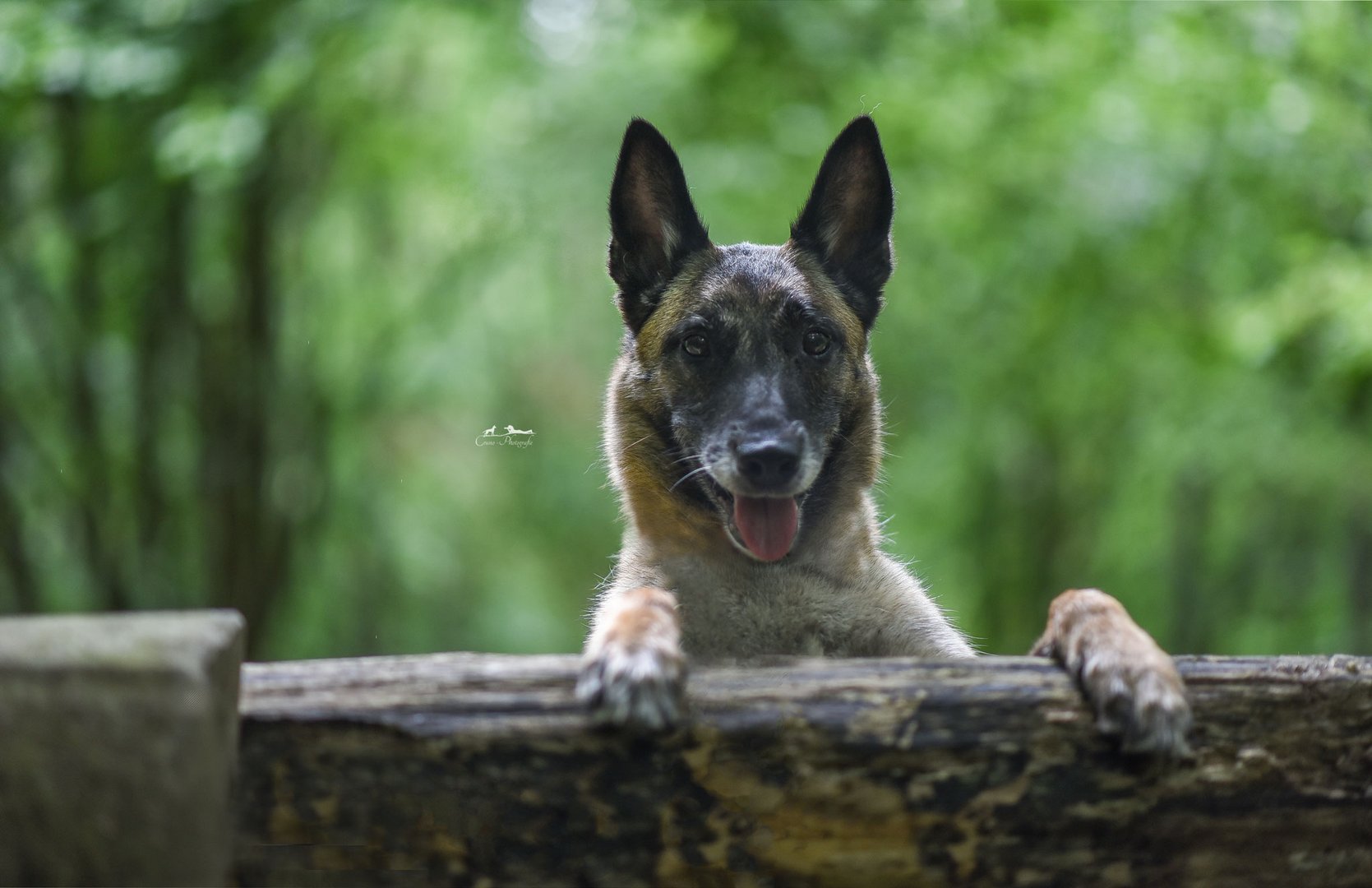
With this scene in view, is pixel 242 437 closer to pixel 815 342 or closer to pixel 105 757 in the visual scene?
pixel 815 342

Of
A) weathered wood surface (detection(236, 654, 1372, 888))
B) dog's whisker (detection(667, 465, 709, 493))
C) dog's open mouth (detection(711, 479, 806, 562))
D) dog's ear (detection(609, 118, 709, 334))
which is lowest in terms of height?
weathered wood surface (detection(236, 654, 1372, 888))

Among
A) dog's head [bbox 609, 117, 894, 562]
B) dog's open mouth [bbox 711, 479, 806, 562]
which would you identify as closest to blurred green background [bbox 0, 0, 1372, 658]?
dog's head [bbox 609, 117, 894, 562]

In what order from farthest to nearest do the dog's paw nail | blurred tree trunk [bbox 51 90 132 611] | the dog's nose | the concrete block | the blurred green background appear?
blurred tree trunk [bbox 51 90 132 611], the blurred green background, the dog's nose, the dog's paw nail, the concrete block

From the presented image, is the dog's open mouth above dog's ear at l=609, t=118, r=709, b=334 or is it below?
below

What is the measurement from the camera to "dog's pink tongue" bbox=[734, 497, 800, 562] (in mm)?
4684

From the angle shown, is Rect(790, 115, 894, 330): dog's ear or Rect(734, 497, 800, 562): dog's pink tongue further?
Rect(790, 115, 894, 330): dog's ear

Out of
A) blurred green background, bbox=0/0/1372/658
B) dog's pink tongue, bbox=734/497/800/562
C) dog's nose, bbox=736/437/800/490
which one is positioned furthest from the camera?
blurred green background, bbox=0/0/1372/658

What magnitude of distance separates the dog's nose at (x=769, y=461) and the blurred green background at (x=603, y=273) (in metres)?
4.65

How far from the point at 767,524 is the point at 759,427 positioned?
394 mm

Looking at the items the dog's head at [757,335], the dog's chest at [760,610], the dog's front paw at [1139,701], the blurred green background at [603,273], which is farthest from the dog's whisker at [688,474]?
the blurred green background at [603,273]

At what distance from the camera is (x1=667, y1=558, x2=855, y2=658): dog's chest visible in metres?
4.52

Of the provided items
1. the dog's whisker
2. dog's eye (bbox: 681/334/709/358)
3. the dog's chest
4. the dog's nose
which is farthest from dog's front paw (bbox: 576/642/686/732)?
dog's eye (bbox: 681/334/709/358)

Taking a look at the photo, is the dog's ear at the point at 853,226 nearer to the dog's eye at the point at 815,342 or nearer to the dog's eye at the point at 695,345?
the dog's eye at the point at 815,342

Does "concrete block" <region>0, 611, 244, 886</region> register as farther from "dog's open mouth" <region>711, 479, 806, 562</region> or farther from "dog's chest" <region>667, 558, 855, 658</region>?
"dog's open mouth" <region>711, 479, 806, 562</region>
